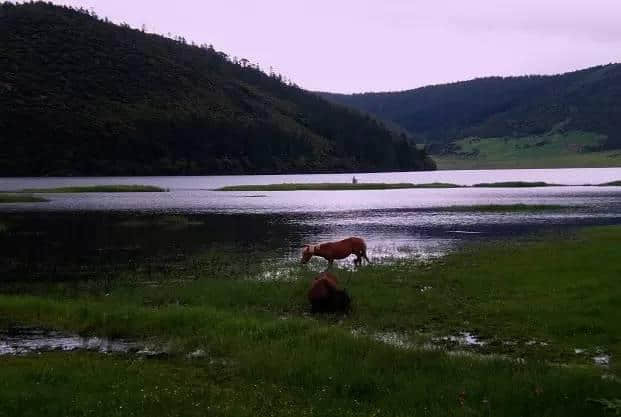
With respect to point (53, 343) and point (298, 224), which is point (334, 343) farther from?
point (298, 224)

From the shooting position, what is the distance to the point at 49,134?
167 metres

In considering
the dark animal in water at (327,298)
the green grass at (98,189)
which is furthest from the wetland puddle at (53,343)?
the green grass at (98,189)

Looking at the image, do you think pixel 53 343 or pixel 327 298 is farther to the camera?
pixel 327 298

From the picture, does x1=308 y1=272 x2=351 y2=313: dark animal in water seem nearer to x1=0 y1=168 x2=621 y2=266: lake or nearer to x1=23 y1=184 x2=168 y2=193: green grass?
x1=0 y1=168 x2=621 y2=266: lake

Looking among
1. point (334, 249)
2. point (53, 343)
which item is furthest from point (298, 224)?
point (53, 343)

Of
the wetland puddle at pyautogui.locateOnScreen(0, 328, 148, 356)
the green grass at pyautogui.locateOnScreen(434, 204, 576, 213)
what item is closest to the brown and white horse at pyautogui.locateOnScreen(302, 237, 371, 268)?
the wetland puddle at pyautogui.locateOnScreen(0, 328, 148, 356)

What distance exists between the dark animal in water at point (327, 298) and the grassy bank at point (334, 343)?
22.9 inches

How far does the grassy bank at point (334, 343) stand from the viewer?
1109 cm

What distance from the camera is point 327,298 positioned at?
19828 mm

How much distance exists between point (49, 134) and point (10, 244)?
140115 mm

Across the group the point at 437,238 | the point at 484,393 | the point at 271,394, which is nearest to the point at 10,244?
the point at 437,238

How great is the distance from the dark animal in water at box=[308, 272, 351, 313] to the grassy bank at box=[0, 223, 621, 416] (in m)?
0.58

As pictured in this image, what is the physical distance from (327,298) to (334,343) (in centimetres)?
483

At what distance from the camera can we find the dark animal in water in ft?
64.9
